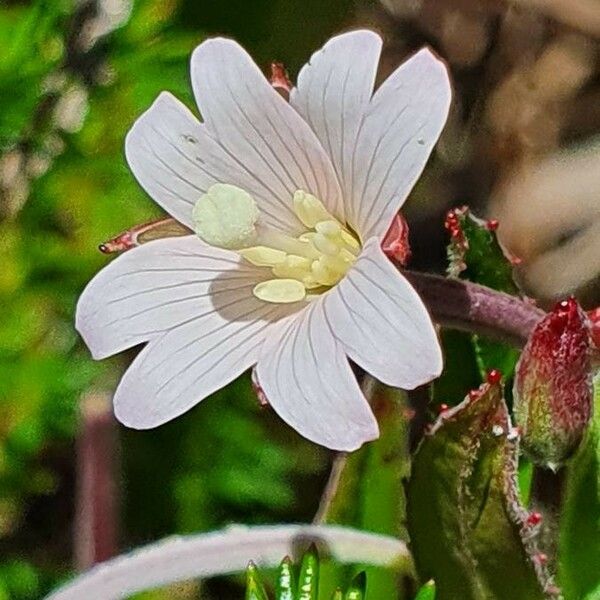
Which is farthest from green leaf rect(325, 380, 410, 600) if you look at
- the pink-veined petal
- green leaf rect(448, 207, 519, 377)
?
the pink-veined petal

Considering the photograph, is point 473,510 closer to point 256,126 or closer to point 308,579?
point 308,579

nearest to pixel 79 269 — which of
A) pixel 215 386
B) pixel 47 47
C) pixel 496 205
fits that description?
pixel 47 47

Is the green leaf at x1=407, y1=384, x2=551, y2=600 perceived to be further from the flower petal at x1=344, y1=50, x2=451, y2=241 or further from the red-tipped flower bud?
the flower petal at x1=344, y1=50, x2=451, y2=241

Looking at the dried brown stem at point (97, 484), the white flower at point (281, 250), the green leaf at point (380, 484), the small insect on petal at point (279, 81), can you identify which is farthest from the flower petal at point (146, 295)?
the dried brown stem at point (97, 484)

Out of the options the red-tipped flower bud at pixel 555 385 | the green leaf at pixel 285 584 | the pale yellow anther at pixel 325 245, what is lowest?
the green leaf at pixel 285 584

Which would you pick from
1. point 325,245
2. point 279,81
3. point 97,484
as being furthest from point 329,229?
point 97,484

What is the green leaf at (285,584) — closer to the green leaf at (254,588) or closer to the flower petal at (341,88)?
the green leaf at (254,588)
